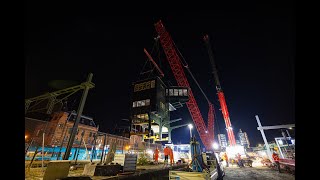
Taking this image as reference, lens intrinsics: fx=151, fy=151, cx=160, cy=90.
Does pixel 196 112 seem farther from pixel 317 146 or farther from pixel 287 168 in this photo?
pixel 317 146

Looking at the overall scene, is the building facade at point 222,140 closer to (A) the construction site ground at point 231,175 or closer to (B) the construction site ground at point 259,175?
(B) the construction site ground at point 259,175

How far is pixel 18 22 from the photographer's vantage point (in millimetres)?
1806

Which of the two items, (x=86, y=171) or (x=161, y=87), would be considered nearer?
(x=86, y=171)

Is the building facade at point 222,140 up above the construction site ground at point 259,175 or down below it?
above

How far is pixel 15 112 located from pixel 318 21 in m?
3.29

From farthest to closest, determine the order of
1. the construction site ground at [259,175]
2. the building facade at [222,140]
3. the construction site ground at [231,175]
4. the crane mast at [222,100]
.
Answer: the building facade at [222,140], the crane mast at [222,100], the construction site ground at [259,175], the construction site ground at [231,175]

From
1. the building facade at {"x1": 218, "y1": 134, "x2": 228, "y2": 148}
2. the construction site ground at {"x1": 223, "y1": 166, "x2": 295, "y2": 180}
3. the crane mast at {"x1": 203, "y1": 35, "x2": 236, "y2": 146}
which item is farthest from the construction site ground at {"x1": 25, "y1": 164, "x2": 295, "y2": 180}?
the building facade at {"x1": 218, "y1": 134, "x2": 228, "y2": 148}

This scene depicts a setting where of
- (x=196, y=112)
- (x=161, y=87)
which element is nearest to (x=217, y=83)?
(x=196, y=112)

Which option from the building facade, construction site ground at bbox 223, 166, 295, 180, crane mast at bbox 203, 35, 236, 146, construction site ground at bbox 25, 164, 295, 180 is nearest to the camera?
construction site ground at bbox 25, 164, 295, 180

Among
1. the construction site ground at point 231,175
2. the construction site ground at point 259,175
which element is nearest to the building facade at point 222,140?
the construction site ground at point 259,175

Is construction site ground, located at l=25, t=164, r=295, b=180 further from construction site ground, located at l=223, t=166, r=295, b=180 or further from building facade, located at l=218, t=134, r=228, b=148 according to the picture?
building facade, located at l=218, t=134, r=228, b=148

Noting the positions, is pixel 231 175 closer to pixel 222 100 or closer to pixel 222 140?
pixel 222 100

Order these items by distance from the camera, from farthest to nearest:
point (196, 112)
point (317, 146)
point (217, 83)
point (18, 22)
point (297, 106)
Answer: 1. point (217, 83)
2. point (196, 112)
3. point (18, 22)
4. point (297, 106)
5. point (317, 146)

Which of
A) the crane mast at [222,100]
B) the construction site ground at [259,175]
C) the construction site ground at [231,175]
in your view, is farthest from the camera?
the crane mast at [222,100]
